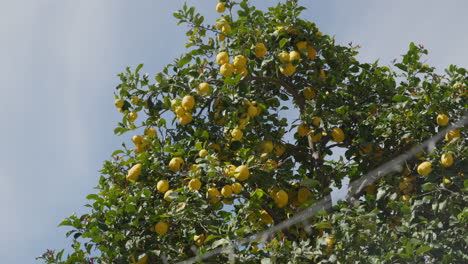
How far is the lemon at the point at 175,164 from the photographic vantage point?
155 inches

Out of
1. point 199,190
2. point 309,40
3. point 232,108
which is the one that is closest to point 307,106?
point 309,40

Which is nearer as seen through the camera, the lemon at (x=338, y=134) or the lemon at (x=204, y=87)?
the lemon at (x=204, y=87)

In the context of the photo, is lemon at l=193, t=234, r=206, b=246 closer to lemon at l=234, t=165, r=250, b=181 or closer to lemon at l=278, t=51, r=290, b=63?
lemon at l=234, t=165, r=250, b=181

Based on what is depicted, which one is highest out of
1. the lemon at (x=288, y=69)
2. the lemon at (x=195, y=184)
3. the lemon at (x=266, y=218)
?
the lemon at (x=288, y=69)

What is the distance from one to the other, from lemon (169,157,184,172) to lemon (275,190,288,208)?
2.58ft

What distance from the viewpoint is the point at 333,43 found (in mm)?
4906

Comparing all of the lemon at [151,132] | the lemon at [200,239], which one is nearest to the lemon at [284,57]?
the lemon at [151,132]

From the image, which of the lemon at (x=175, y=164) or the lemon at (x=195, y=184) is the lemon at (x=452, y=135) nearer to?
the lemon at (x=195, y=184)

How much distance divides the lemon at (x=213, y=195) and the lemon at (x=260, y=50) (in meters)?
1.26

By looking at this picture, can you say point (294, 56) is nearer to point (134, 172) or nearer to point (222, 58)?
point (222, 58)

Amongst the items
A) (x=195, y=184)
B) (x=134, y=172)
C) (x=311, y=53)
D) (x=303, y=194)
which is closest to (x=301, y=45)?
(x=311, y=53)

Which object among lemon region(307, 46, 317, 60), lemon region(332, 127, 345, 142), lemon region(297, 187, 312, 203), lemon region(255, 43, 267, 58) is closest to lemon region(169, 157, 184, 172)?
lemon region(297, 187, 312, 203)

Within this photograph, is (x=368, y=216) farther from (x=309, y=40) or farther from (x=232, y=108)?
(x=309, y=40)

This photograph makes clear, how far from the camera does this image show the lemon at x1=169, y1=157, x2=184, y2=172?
393 centimetres
